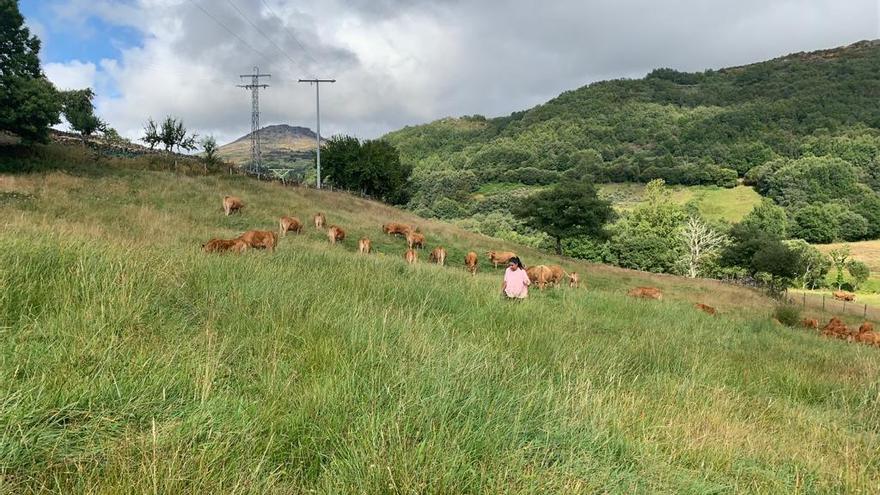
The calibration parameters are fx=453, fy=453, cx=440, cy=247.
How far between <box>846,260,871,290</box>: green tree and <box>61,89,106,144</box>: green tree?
9684 centimetres

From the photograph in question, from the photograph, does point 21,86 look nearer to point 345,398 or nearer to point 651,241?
point 345,398

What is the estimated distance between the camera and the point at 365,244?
19203 mm

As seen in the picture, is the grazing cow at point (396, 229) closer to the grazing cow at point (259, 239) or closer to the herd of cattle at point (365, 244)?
the herd of cattle at point (365, 244)

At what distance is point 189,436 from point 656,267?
7472cm

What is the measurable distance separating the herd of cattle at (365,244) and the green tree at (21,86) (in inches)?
421

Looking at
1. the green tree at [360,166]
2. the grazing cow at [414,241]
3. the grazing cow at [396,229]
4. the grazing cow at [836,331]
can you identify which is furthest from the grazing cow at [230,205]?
the green tree at [360,166]

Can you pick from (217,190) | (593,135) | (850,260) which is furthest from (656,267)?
(593,135)

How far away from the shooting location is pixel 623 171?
13825cm

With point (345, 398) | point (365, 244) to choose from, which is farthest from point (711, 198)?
point (345, 398)

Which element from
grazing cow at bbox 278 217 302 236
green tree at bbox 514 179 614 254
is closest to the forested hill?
green tree at bbox 514 179 614 254

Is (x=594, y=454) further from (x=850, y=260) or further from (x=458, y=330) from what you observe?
(x=850, y=260)

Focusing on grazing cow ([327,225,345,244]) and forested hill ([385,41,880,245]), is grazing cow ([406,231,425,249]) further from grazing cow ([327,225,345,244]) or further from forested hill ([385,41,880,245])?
forested hill ([385,41,880,245])

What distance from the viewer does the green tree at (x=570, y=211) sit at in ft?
138

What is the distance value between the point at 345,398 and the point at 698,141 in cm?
17036
